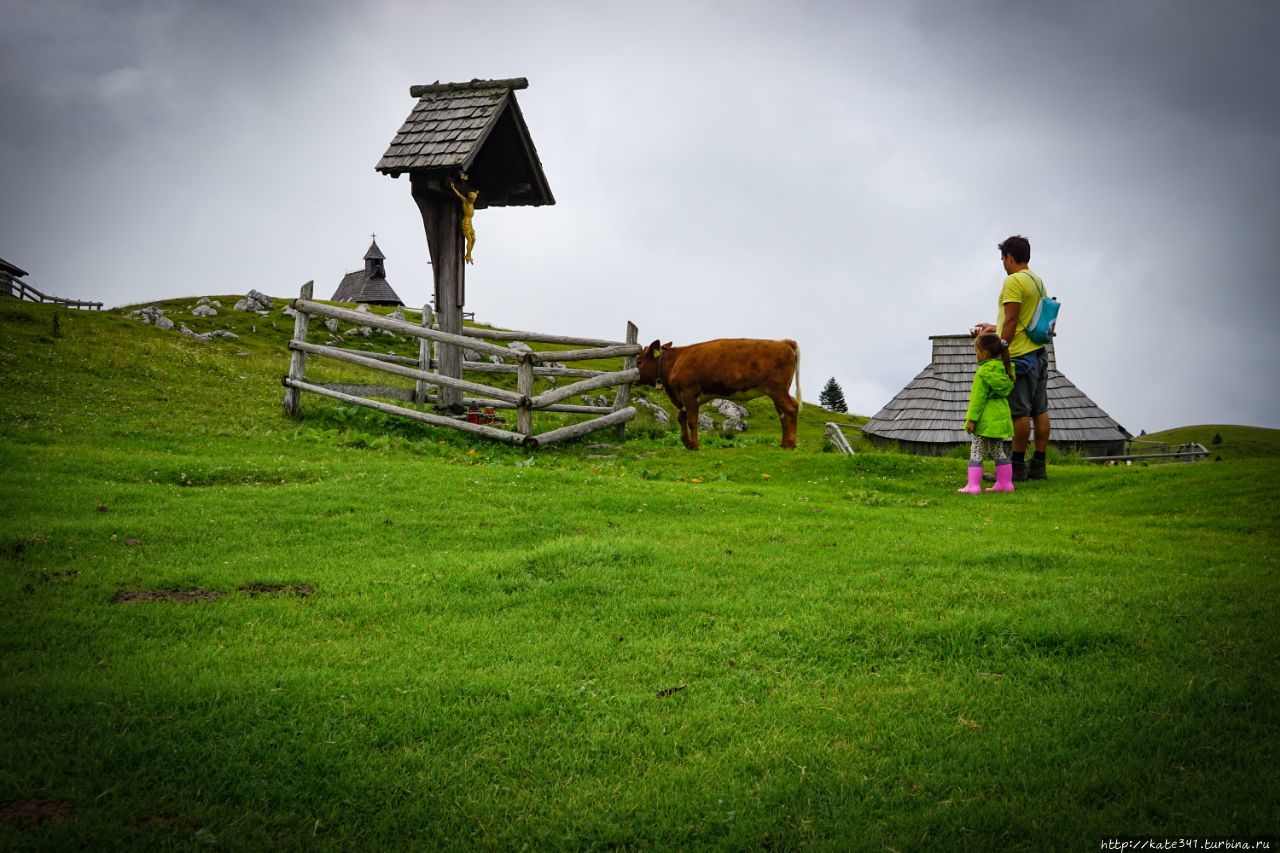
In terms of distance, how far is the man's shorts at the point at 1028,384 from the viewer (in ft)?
45.9

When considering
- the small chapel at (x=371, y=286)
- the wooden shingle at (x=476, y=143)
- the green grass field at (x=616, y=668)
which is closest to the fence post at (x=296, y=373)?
the wooden shingle at (x=476, y=143)

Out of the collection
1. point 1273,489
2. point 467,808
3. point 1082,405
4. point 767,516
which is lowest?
Result: point 467,808

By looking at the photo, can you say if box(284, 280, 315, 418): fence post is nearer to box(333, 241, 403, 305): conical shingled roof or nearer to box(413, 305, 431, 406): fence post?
box(413, 305, 431, 406): fence post

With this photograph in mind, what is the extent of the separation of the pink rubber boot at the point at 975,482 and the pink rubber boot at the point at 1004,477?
0.83ft

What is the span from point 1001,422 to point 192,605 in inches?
494

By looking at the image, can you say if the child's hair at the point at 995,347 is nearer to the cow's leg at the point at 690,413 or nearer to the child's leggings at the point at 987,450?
the child's leggings at the point at 987,450

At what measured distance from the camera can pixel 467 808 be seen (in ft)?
14.0

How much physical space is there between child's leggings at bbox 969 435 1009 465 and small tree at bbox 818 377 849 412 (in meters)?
69.7

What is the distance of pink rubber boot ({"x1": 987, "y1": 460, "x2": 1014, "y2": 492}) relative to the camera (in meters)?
14.1

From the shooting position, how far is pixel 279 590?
24.8 feet

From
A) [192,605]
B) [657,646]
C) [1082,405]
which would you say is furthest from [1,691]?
[1082,405]

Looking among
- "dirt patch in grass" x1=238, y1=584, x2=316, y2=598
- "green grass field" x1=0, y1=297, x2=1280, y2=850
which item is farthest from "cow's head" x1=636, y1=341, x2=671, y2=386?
"dirt patch in grass" x1=238, y1=584, x2=316, y2=598

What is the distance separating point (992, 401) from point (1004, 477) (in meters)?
1.39

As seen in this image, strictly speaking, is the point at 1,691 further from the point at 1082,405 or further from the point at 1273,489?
the point at 1082,405
